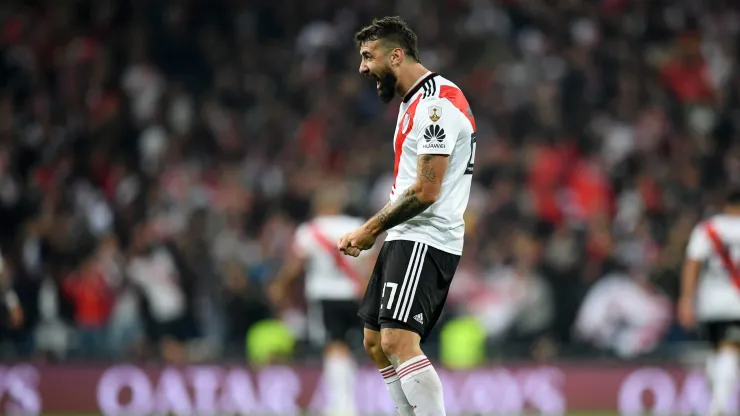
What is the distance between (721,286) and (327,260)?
3.70 meters

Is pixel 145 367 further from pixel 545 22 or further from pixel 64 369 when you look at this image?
pixel 545 22

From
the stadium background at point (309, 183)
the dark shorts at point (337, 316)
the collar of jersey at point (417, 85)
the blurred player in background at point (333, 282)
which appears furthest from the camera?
the stadium background at point (309, 183)

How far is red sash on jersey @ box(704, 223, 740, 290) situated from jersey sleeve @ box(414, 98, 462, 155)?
489cm

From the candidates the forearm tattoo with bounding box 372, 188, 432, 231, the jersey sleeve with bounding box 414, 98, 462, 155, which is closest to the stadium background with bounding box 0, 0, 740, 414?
the forearm tattoo with bounding box 372, 188, 432, 231

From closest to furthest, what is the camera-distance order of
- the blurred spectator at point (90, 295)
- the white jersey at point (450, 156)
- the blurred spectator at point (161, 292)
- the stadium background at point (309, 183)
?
1. the white jersey at point (450, 156)
2. the stadium background at point (309, 183)
3. the blurred spectator at point (161, 292)
4. the blurred spectator at point (90, 295)

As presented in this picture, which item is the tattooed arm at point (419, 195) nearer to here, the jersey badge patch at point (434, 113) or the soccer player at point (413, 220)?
the soccer player at point (413, 220)

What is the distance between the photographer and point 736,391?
509 inches

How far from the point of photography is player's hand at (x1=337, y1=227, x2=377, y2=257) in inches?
241

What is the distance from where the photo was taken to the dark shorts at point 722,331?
418 inches

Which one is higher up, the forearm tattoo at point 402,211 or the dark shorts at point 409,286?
the forearm tattoo at point 402,211

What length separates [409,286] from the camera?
628 cm

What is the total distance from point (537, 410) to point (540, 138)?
4144 mm

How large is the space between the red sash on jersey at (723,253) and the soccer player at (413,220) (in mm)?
4630

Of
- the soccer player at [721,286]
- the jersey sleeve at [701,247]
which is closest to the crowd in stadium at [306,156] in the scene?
the soccer player at [721,286]
